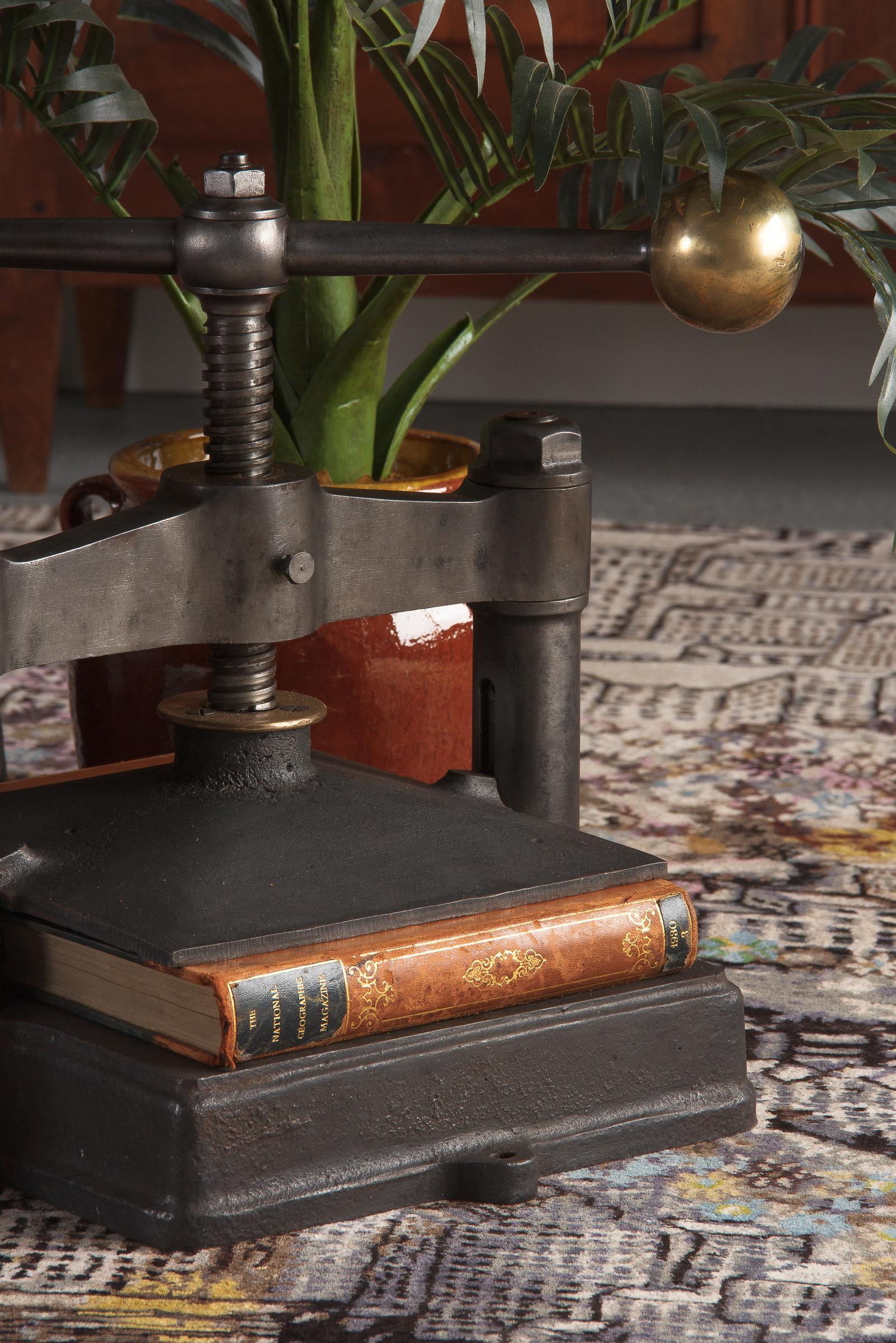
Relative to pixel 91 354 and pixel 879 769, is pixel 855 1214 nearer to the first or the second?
pixel 879 769

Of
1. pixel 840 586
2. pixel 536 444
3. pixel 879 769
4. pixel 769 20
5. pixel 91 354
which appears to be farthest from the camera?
pixel 91 354

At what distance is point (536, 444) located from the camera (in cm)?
80

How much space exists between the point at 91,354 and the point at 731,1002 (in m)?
2.58

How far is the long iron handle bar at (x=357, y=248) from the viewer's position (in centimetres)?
67

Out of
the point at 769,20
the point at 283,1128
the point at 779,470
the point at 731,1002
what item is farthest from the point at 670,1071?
the point at 779,470

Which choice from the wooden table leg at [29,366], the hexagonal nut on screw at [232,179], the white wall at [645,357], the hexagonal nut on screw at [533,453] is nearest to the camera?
the hexagonal nut on screw at [232,179]

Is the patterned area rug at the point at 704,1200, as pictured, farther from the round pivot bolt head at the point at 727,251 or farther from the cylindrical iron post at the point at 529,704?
the round pivot bolt head at the point at 727,251

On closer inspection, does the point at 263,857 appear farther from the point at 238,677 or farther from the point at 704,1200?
the point at 704,1200

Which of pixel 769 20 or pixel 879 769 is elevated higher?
pixel 769 20

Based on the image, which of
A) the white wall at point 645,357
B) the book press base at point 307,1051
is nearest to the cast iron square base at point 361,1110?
the book press base at point 307,1051

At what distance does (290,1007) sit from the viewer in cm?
61

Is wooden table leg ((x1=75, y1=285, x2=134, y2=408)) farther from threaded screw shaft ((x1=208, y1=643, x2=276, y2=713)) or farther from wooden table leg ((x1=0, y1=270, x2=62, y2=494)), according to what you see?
threaded screw shaft ((x1=208, y1=643, x2=276, y2=713))

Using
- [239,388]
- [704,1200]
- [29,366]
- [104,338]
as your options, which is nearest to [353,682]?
[239,388]

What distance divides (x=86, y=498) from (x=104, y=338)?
218 centimetres
